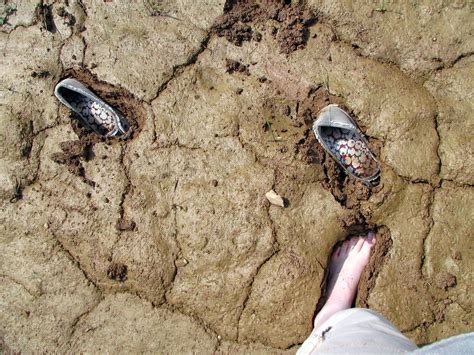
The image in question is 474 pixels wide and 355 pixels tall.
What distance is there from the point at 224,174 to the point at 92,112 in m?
0.89

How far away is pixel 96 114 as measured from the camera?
110 inches

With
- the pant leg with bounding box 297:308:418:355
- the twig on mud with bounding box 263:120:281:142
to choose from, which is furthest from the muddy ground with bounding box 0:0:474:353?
the pant leg with bounding box 297:308:418:355

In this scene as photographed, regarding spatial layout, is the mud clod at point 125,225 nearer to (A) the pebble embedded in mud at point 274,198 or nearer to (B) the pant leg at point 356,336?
(A) the pebble embedded in mud at point 274,198

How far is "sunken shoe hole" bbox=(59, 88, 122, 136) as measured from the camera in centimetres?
279

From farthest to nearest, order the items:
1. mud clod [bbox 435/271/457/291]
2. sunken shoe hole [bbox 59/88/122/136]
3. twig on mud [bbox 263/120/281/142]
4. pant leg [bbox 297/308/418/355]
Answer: sunken shoe hole [bbox 59/88/122/136] < twig on mud [bbox 263/120/281/142] < mud clod [bbox 435/271/457/291] < pant leg [bbox 297/308/418/355]

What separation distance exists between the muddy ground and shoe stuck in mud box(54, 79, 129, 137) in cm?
6

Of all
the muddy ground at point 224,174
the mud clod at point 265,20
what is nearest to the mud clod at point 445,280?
the muddy ground at point 224,174

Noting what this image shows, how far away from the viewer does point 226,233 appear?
104 inches

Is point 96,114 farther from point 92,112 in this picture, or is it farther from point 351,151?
point 351,151

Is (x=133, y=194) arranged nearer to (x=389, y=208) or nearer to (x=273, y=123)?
(x=273, y=123)

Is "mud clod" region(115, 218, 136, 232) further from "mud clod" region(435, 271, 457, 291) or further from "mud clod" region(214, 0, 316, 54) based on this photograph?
"mud clod" region(435, 271, 457, 291)

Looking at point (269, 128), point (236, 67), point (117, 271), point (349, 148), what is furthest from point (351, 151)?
point (117, 271)

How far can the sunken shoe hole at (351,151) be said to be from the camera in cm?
268

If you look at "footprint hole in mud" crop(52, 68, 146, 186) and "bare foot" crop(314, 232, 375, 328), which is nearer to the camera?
"bare foot" crop(314, 232, 375, 328)
